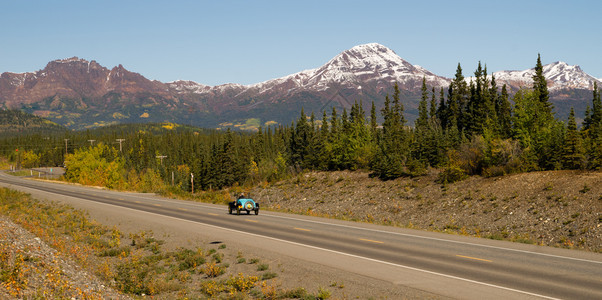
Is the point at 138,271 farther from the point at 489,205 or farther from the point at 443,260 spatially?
the point at 489,205

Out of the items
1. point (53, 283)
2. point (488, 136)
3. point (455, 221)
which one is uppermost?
point (488, 136)

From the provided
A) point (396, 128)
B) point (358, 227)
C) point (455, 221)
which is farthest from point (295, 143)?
point (358, 227)

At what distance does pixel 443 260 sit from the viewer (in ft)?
51.1

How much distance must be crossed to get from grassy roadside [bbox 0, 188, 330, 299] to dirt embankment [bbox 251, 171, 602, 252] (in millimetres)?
13845

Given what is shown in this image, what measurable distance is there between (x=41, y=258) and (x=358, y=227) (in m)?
16.1

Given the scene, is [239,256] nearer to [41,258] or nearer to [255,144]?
[41,258]

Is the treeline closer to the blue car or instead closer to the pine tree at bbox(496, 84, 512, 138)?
the pine tree at bbox(496, 84, 512, 138)

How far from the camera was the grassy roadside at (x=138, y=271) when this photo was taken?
1188 cm

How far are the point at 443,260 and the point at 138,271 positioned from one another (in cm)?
1099

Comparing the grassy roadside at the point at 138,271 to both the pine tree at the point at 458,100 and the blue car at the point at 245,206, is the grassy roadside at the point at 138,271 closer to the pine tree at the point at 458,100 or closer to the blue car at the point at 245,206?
the blue car at the point at 245,206

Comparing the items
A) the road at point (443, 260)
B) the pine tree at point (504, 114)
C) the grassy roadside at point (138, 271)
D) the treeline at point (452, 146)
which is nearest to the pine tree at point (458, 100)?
the treeline at point (452, 146)

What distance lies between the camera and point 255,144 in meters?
142

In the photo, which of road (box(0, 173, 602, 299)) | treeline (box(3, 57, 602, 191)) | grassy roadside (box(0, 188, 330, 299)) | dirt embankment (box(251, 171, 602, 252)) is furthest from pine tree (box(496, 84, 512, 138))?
grassy roadside (box(0, 188, 330, 299))

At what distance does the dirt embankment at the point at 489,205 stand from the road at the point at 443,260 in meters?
4.36
